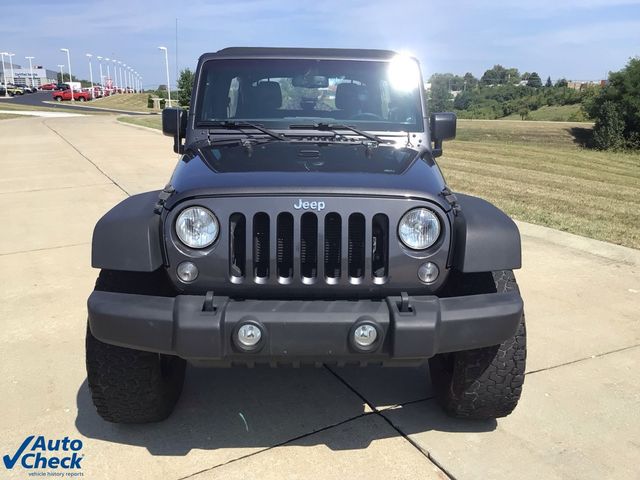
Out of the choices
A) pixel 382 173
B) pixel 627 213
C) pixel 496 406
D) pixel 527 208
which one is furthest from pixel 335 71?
pixel 627 213

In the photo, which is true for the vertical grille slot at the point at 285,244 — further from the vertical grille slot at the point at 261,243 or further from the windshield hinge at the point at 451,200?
the windshield hinge at the point at 451,200

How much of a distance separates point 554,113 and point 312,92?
38589mm

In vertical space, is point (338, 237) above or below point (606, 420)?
above

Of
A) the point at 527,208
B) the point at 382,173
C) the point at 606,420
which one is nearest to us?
the point at 382,173

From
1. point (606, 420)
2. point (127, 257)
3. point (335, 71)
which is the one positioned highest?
point (335, 71)

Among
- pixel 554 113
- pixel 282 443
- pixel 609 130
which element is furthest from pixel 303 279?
pixel 554 113

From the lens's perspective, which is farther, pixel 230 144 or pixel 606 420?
pixel 230 144

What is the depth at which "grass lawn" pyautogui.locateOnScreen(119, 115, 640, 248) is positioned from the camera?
23.1 ft

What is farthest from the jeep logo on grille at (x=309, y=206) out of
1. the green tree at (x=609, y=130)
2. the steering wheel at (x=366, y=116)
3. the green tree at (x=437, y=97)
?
the green tree at (x=609, y=130)

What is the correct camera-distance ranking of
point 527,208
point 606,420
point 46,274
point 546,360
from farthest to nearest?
point 527,208
point 46,274
point 546,360
point 606,420

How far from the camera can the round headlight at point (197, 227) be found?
7.71 feet

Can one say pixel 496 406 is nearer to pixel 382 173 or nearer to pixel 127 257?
pixel 382 173

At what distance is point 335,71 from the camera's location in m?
3.59

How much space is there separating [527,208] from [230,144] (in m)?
5.64
